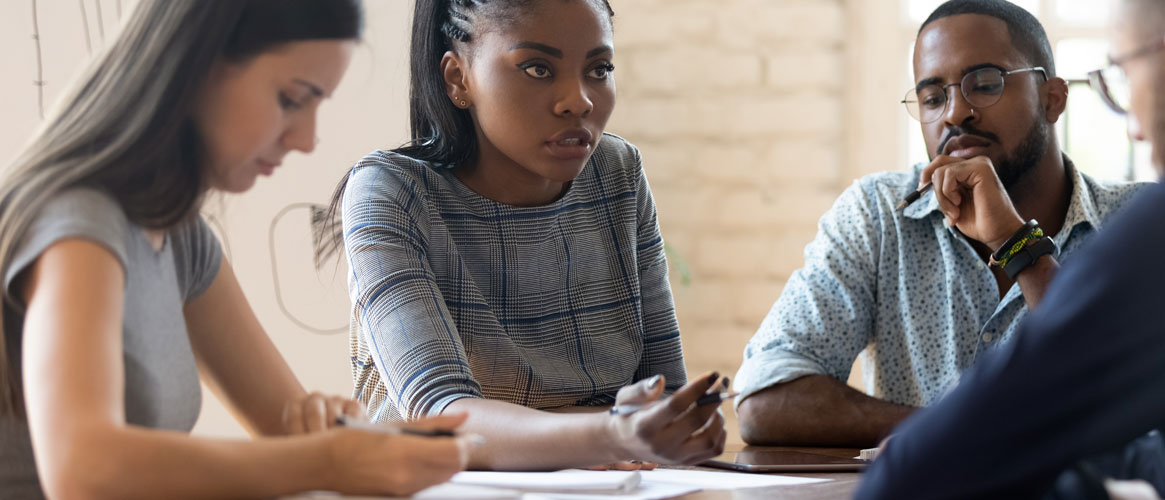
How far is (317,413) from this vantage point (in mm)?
919

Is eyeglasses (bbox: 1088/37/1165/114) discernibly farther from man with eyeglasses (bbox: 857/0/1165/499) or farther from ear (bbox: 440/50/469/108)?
ear (bbox: 440/50/469/108)

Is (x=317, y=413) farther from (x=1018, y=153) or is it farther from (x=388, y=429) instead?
(x=1018, y=153)

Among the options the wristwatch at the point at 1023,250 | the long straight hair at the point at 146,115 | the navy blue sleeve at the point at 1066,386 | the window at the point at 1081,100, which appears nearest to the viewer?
the navy blue sleeve at the point at 1066,386

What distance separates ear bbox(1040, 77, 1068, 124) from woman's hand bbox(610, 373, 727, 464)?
1150 millimetres

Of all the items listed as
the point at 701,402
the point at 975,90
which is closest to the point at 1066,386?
the point at 701,402

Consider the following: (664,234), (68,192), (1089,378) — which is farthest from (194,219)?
(664,234)

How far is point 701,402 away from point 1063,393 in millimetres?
433

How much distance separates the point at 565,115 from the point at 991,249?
0.78m

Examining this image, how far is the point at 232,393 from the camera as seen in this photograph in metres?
0.95

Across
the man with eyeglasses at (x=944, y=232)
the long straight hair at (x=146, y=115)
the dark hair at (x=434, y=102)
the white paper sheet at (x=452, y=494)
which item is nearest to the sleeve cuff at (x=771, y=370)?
the man with eyeglasses at (x=944, y=232)

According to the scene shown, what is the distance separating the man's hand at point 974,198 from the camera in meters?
1.70

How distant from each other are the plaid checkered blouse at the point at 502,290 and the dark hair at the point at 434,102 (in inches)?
2.0

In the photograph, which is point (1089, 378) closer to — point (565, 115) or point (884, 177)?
point (565, 115)

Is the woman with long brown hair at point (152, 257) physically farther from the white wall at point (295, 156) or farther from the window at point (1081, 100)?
the window at point (1081, 100)
